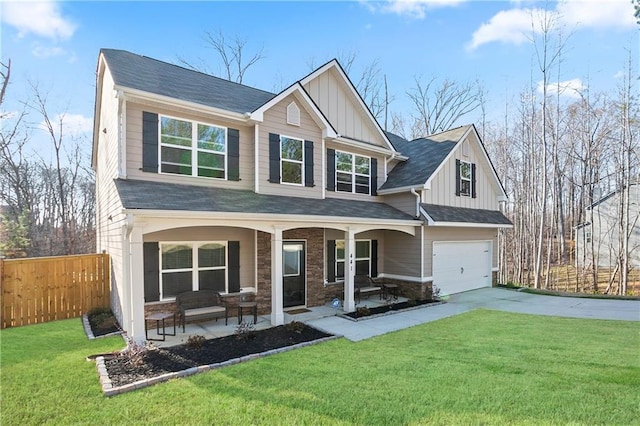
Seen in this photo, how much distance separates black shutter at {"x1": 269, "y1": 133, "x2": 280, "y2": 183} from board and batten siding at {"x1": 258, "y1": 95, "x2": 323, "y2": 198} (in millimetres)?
97

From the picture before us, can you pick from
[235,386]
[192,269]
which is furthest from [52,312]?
[235,386]

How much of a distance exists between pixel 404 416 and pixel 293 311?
19.4ft

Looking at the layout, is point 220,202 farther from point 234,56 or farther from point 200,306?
point 234,56

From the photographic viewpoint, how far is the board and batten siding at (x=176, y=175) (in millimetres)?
7586

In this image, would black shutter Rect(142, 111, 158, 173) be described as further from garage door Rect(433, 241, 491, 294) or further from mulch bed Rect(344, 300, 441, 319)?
garage door Rect(433, 241, 491, 294)

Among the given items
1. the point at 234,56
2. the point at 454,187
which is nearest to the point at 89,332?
the point at 454,187

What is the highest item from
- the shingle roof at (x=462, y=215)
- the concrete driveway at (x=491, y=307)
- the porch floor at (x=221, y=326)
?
the shingle roof at (x=462, y=215)

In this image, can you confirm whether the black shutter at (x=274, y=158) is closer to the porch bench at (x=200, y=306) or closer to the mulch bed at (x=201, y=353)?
the porch bench at (x=200, y=306)

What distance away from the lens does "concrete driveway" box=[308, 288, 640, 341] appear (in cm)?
783

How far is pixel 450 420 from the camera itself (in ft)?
11.9

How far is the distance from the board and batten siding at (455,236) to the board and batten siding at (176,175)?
652 cm

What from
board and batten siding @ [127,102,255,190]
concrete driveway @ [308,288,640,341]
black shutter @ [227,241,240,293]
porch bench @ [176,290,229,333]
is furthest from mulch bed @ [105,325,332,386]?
board and batten siding @ [127,102,255,190]

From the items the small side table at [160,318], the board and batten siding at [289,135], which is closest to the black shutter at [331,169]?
the board and batten siding at [289,135]

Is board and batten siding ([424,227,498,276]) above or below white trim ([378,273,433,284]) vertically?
above
